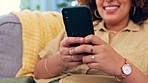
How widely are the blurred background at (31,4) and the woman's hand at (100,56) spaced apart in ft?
4.12

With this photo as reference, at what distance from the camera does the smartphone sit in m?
1.04

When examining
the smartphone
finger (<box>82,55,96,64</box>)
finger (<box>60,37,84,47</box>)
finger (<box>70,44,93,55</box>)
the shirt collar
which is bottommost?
finger (<box>82,55,96,64</box>)

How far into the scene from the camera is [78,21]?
1.06 metres

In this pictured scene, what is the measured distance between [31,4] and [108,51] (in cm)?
156

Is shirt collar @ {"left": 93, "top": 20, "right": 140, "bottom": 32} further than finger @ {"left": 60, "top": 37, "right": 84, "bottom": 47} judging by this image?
Yes

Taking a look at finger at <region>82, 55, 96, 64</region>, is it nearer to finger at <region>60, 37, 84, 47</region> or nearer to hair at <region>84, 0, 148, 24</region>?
finger at <region>60, 37, 84, 47</region>

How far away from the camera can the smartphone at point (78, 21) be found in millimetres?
1041

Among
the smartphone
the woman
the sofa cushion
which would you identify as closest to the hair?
the woman

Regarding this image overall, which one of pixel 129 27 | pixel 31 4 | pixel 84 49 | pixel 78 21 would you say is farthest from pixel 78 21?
pixel 31 4

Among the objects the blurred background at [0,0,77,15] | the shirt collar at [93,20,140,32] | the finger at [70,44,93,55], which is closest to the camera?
the finger at [70,44,93,55]

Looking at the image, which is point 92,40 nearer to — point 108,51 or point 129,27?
point 108,51

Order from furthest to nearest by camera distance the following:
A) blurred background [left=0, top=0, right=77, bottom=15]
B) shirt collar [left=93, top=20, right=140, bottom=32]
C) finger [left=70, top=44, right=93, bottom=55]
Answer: blurred background [left=0, top=0, right=77, bottom=15] < shirt collar [left=93, top=20, right=140, bottom=32] < finger [left=70, top=44, right=93, bottom=55]

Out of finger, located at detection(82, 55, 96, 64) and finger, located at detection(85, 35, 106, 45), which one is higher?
finger, located at detection(85, 35, 106, 45)

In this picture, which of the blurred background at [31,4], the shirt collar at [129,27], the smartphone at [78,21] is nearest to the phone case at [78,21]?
the smartphone at [78,21]
